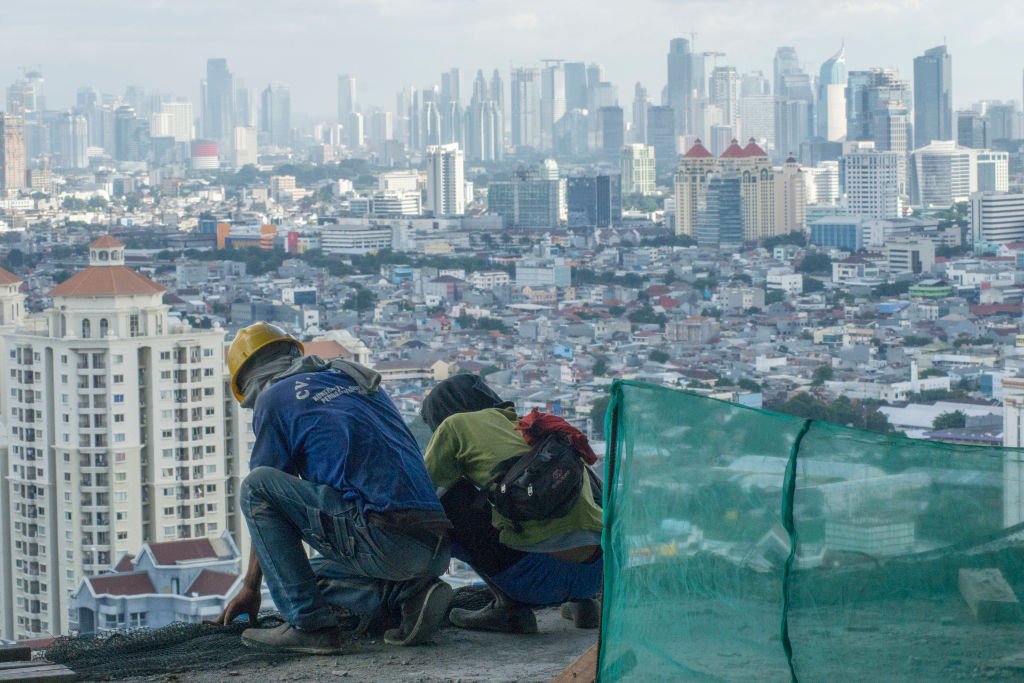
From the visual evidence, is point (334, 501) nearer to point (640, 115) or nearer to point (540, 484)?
point (540, 484)

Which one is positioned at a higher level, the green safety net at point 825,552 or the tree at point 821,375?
the green safety net at point 825,552

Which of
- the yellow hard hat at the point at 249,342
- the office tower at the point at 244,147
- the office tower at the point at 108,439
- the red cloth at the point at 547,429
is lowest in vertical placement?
the office tower at the point at 108,439

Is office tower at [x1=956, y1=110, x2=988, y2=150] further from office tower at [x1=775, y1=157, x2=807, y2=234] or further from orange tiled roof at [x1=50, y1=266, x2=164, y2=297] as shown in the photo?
orange tiled roof at [x1=50, y1=266, x2=164, y2=297]

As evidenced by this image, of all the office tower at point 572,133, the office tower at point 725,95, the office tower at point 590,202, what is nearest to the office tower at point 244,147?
the office tower at point 572,133

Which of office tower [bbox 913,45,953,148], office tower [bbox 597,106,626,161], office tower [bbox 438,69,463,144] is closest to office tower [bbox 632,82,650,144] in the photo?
office tower [bbox 597,106,626,161]

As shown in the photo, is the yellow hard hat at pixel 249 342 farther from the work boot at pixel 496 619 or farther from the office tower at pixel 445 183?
the office tower at pixel 445 183

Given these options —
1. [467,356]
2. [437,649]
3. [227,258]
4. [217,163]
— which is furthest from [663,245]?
[437,649]
